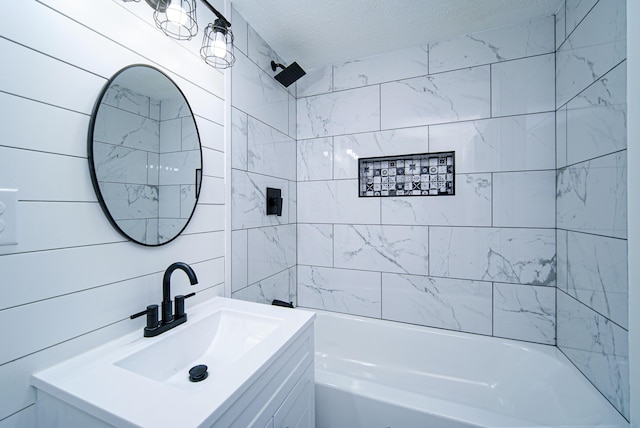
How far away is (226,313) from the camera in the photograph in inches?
47.4

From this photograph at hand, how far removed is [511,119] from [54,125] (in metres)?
2.22

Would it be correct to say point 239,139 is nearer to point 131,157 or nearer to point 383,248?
point 131,157

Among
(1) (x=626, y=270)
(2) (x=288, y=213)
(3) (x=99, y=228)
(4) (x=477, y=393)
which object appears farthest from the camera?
(2) (x=288, y=213)

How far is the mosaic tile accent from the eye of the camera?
180cm

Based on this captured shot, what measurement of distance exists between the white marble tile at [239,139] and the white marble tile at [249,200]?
0.06 meters

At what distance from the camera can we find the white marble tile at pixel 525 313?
1592mm

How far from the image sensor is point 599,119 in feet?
3.81

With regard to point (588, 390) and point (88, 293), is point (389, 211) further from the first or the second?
point (88, 293)

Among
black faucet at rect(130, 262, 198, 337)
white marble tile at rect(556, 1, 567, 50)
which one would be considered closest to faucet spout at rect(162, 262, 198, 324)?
black faucet at rect(130, 262, 198, 337)

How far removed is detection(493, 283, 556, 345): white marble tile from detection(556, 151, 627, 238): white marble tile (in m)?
0.46

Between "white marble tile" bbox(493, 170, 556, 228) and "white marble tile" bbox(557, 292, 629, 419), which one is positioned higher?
"white marble tile" bbox(493, 170, 556, 228)

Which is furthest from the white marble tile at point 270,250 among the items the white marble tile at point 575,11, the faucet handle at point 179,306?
the white marble tile at point 575,11

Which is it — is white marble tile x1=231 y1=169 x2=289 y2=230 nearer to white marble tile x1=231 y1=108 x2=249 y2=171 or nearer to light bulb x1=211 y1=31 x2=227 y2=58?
white marble tile x1=231 y1=108 x2=249 y2=171

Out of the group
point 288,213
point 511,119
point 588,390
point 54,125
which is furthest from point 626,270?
point 54,125
